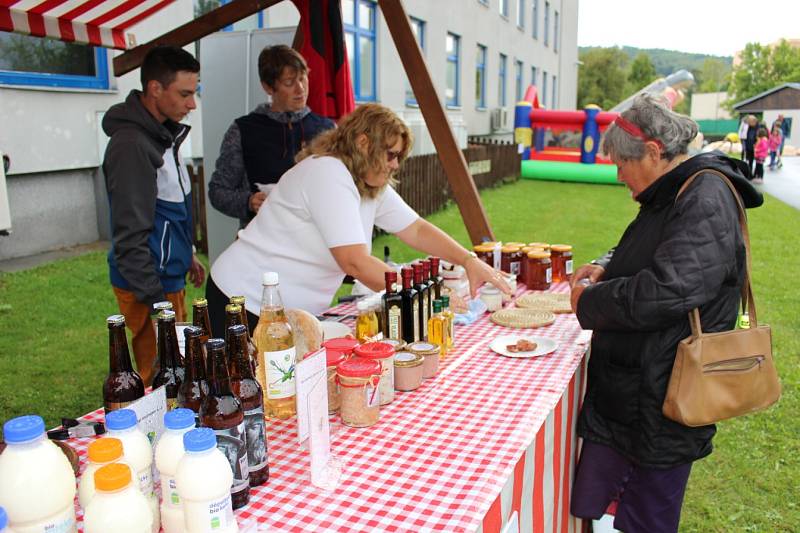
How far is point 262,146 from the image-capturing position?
12.1ft

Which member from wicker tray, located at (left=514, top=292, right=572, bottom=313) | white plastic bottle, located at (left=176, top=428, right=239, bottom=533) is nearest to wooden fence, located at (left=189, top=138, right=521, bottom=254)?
wicker tray, located at (left=514, top=292, right=572, bottom=313)

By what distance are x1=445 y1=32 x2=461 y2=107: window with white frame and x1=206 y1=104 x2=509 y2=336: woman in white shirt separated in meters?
16.9

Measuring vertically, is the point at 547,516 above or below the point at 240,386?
below

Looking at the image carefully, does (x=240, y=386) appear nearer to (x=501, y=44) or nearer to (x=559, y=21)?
(x=501, y=44)

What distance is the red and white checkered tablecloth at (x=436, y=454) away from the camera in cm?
136

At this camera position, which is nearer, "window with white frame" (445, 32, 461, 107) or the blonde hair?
the blonde hair

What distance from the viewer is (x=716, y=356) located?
192 centimetres

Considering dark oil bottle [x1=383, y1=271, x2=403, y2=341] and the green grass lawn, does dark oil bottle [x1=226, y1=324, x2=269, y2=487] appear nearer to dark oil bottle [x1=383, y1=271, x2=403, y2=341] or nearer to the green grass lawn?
dark oil bottle [x1=383, y1=271, x2=403, y2=341]

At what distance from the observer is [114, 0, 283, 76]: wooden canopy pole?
418 cm

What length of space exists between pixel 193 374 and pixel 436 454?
645 mm

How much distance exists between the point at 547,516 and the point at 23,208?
763cm

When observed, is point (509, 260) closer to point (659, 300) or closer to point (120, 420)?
point (659, 300)

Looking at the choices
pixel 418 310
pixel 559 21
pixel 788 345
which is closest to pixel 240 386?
pixel 418 310

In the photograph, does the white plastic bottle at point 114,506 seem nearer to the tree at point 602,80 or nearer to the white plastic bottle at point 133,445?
the white plastic bottle at point 133,445
